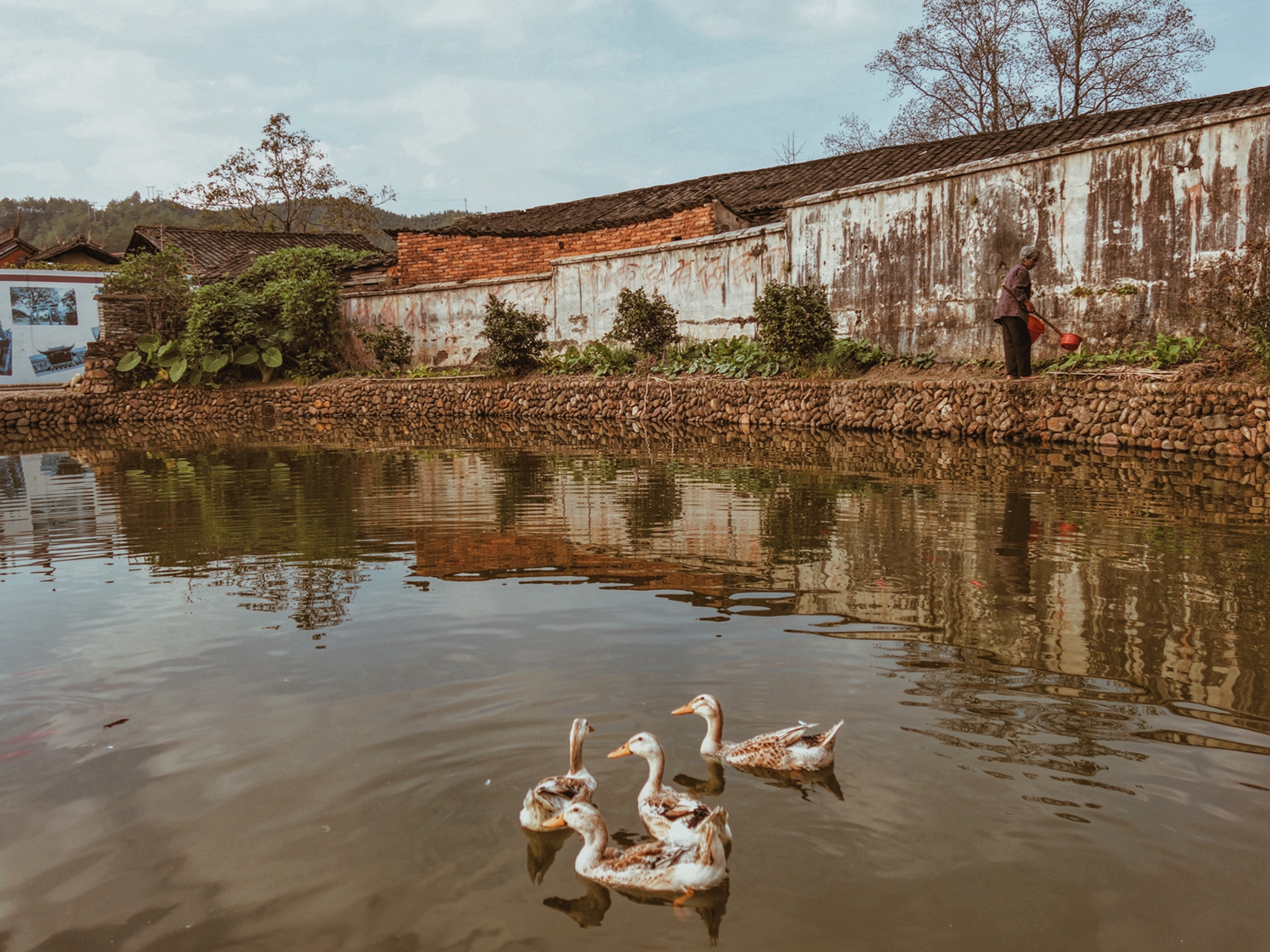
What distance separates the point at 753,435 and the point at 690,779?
41.8 ft

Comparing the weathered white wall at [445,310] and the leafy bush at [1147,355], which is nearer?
the leafy bush at [1147,355]

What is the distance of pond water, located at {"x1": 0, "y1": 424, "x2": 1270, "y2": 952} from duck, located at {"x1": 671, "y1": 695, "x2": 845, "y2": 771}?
7 centimetres

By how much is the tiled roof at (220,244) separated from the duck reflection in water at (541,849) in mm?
31381

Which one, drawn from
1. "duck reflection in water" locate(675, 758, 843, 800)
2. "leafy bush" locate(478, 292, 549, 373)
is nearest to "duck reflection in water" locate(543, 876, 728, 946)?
"duck reflection in water" locate(675, 758, 843, 800)

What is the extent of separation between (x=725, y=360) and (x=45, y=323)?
24732mm

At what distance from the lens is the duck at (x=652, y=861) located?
2846 mm

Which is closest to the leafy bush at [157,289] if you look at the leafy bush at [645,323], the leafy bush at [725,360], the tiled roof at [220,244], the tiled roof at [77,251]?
the tiled roof at [220,244]

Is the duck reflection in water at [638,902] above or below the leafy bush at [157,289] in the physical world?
below

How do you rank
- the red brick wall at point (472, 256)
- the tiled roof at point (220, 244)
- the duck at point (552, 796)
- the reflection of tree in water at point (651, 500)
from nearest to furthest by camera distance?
1. the duck at point (552, 796)
2. the reflection of tree in water at point (651, 500)
3. the red brick wall at point (472, 256)
4. the tiled roof at point (220, 244)

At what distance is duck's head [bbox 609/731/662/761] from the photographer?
3369mm

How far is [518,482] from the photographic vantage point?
37.7ft

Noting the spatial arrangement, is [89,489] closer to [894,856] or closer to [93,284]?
[894,856]

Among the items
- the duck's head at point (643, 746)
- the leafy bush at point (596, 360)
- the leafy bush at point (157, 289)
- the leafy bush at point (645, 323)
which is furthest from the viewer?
the leafy bush at point (157, 289)

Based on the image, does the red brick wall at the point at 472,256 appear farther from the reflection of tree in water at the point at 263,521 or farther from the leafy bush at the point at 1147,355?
the leafy bush at the point at 1147,355
